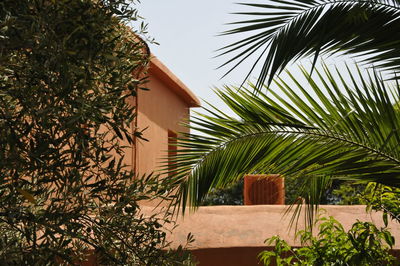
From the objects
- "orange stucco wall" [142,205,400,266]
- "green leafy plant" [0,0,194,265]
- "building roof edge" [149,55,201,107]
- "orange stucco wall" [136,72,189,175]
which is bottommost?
"orange stucco wall" [142,205,400,266]

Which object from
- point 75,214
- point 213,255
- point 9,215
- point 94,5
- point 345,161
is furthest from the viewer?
point 213,255

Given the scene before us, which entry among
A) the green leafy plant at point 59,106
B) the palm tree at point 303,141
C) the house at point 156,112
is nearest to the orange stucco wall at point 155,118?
the house at point 156,112

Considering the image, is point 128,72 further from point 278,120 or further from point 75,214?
point 278,120

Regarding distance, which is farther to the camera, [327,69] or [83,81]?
[327,69]

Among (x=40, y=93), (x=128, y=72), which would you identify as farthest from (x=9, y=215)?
(x=128, y=72)

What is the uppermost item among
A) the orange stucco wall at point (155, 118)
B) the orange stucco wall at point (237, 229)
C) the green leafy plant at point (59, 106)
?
the orange stucco wall at point (155, 118)

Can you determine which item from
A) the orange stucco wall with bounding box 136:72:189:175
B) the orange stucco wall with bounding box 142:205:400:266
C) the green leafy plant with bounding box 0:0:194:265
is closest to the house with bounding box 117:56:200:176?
the orange stucco wall with bounding box 136:72:189:175

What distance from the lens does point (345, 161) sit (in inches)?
169

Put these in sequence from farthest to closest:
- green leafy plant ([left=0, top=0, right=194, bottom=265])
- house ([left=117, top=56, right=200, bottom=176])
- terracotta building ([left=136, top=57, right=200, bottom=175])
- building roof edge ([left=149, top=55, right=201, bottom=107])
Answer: building roof edge ([left=149, top=55, right=201, bottom=107]) < terracotta building ([left=136, top=57, right=200, bottom=175]) < house ([left=117, top=56, right=200, bottom=176]) < green leafy plant ([left=0, top=0, right=194, bottom=265])

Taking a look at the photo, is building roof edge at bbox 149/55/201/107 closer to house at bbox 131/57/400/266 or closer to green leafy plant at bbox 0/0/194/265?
house at bbox 131/57/400/266

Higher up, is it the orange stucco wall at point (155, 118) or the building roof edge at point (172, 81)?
the building roof edge at point (172, 81)

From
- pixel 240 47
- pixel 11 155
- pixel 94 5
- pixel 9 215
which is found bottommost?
pixel 9 215

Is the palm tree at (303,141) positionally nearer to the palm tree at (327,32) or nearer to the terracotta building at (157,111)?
the palm tree at (327,32)

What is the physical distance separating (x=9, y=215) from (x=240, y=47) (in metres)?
2.87
